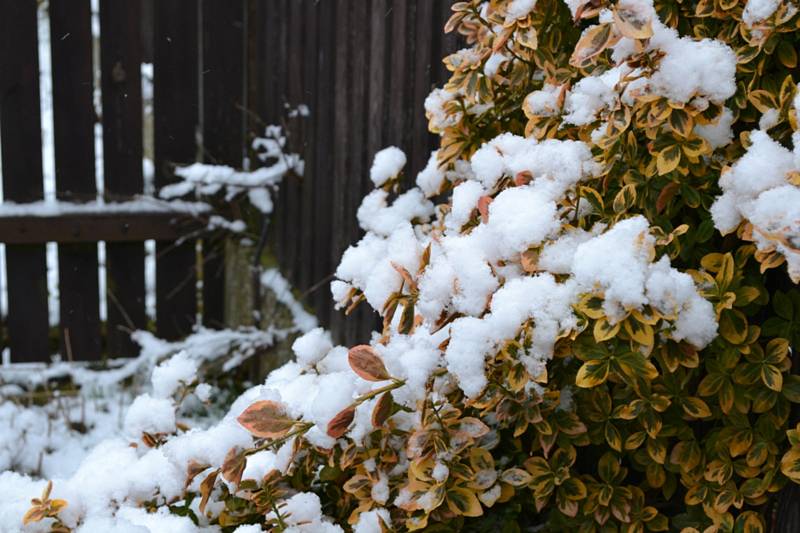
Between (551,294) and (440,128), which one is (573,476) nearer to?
(551,294)

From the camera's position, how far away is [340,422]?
130 centimetres

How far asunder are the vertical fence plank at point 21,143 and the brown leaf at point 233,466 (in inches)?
99.9

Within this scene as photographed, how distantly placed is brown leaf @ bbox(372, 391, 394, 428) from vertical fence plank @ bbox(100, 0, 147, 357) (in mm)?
2525

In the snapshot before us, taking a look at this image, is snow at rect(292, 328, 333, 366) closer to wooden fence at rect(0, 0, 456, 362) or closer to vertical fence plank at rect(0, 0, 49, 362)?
wooden fence at rect(0, 0, 456, 362)

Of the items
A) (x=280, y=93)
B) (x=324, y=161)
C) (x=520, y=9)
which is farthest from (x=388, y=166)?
(x=280, y=93)

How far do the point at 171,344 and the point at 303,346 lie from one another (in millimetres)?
2015

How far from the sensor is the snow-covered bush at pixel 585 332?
1198 millimetres

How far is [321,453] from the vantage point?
1.50 meters

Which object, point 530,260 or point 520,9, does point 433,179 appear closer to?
point 520,9

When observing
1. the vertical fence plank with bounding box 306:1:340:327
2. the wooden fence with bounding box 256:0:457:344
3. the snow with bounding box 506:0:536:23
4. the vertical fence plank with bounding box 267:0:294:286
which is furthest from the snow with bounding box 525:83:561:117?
the vertical fence plank with bounding box 267:0:294:286

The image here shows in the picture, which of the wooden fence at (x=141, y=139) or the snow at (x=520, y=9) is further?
the wooden fence at (x=141, y=139)

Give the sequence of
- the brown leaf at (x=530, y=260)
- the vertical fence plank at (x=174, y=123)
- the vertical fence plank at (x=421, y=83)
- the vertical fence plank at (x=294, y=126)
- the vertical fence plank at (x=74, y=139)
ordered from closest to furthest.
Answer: the brown leaf at (x=530, y=260), the vertical fence plank at (x=421, y=83), the vertical fence plank at (x=294, y=126), the vertical fence plank at (x=74, y=139), the vertical fence plank at (x=174, y=123)

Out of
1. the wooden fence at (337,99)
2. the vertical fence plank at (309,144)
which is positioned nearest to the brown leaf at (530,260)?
the wooden fence at (337,99)

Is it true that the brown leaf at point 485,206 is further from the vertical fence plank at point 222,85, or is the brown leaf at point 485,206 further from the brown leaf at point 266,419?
the vertical fence plank at point 222,85
